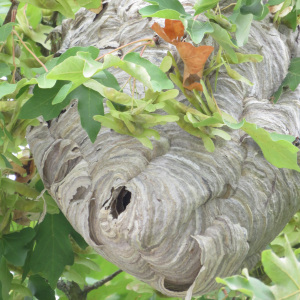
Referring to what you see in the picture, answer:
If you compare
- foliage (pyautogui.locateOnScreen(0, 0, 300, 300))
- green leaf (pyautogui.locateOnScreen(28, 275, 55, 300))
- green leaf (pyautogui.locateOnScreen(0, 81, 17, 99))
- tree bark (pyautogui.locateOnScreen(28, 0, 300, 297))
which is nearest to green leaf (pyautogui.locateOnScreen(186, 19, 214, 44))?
foliage (pyautogui.locateOnScreen(0, 0, 300, 300))

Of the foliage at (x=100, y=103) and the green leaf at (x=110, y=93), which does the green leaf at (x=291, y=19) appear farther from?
the green leaf at (x=110, y=93)

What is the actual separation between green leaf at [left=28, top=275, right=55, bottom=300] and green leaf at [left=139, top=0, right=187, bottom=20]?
858 mm

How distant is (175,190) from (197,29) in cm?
32

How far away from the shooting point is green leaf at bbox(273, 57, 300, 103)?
1571 mm

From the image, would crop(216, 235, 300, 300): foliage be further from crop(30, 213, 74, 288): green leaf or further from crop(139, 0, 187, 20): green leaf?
crop(30, 213, 74, 288): green leaf

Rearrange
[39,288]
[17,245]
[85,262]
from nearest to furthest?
[17,245], [39,288], [85,262]

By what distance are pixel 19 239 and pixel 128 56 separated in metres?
0.63

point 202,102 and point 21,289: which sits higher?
point 202,102

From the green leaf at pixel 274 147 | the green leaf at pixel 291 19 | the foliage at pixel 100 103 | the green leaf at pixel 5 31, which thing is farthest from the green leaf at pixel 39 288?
the green leaf at pixel 291 19

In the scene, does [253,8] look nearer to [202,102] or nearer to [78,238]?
[202,102]

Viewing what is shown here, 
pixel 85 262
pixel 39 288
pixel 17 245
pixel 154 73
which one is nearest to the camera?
pixel 154 73

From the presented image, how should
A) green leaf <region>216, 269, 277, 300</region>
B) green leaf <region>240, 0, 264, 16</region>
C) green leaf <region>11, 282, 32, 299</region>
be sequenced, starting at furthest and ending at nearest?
green leaf <region>11, 282, 32, 299</region>, green leaf <region>240, 0, 264, 16</region>, green leaf <region>216, 269, 277, 300</region>

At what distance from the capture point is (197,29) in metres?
1.15

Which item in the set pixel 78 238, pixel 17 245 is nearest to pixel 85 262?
pixel 78 238
